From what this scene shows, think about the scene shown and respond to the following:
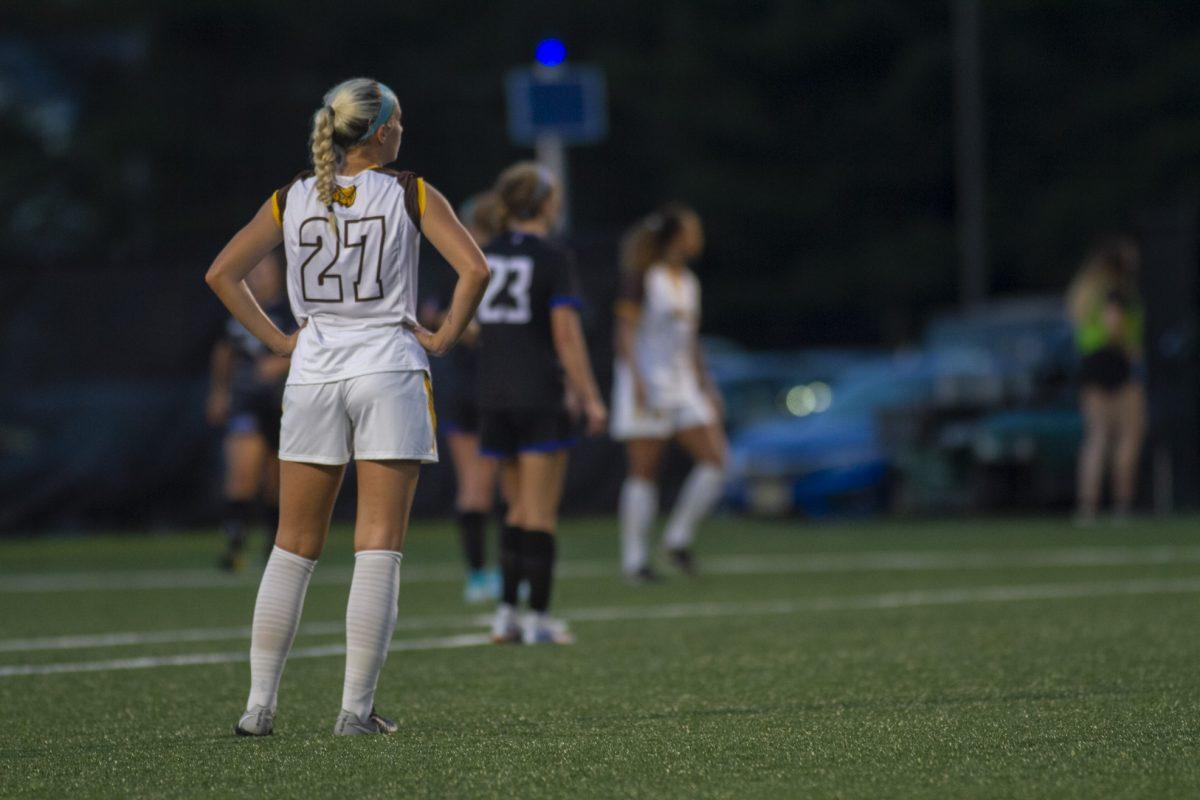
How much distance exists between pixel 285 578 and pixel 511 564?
289 centimetres

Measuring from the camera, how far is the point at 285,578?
6.13m

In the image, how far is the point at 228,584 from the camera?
1272cm

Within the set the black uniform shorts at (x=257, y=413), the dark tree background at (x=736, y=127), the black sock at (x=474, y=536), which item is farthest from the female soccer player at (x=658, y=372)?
the dark tree background at (x=736, y=127)

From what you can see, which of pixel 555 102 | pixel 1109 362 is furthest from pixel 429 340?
pixel 1109 362

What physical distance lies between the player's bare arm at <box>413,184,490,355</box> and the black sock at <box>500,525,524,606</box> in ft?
9.73

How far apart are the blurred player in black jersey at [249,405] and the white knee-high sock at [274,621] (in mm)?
6771

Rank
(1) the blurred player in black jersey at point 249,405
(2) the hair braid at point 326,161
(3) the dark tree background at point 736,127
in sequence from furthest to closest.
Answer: (3) the dark tree background at point 736,127
(1) the blurred player in black jersey at point 249,405
(2) the hair braid at point 326,161

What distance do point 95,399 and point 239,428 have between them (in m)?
4.63

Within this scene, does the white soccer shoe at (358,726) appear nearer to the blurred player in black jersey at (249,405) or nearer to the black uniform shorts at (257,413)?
the blurred player in black jersey at (249,405)

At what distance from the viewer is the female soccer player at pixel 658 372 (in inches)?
479

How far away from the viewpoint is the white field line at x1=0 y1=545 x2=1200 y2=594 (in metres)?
12.8

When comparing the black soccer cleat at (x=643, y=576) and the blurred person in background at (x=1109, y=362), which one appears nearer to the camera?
the black soccer cleat at (x=643, y=576)

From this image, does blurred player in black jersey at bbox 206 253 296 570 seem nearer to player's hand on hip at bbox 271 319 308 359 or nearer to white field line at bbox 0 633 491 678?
white field line at bbox 0 633 491 678

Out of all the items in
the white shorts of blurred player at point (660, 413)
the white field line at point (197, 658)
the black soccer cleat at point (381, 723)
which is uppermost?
the white shorts of blurred player at point (660, 413)
